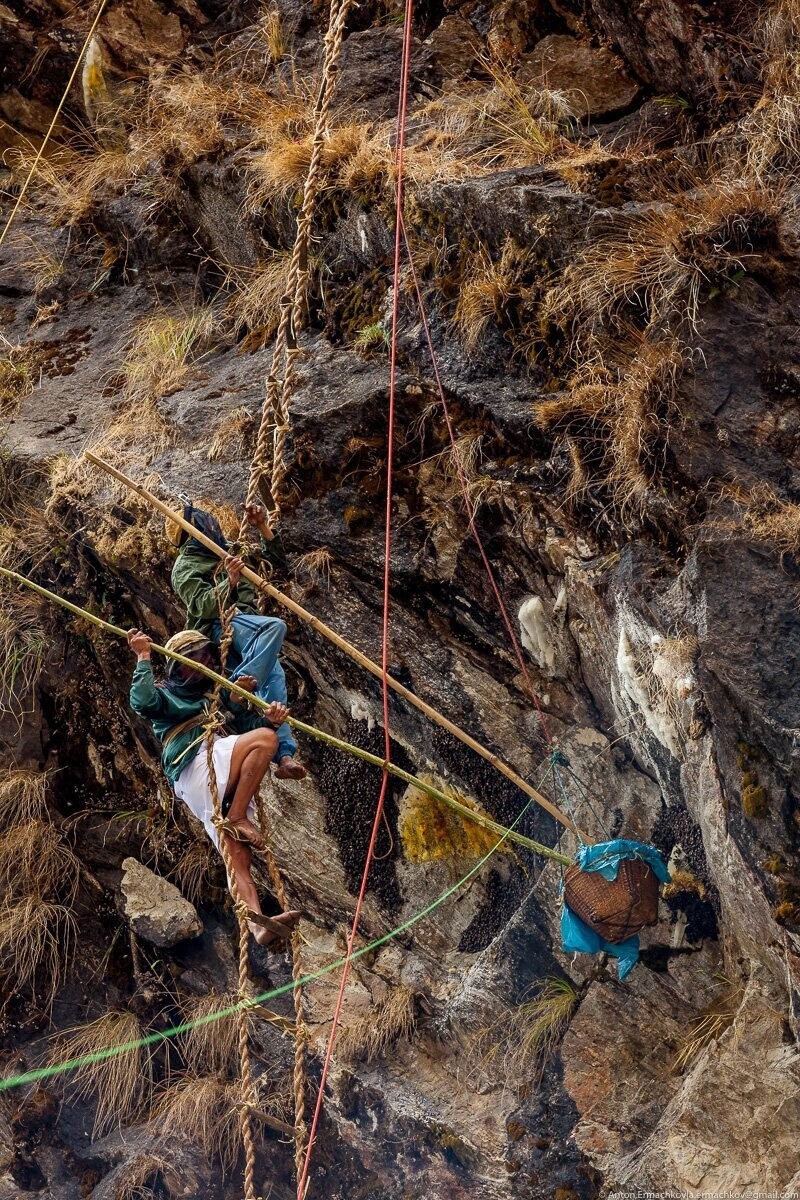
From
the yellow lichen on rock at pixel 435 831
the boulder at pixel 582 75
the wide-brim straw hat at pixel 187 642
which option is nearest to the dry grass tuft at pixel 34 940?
the yellow lichen on rock at pixel 435 831

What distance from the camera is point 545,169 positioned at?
6.22 meters

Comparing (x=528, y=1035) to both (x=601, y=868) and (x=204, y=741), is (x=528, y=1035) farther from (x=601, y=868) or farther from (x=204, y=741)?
(x=204, y=741)

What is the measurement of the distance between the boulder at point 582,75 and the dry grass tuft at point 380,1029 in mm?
5611

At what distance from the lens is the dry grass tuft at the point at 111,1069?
7.05m

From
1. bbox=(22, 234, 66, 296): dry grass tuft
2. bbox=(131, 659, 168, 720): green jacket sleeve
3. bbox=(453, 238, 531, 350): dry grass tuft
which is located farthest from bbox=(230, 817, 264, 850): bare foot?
bbox=(22, 234, 66, 296): dry grass tuft

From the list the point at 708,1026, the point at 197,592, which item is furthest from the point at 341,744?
the point at 708,1026

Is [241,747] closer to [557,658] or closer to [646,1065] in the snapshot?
[557,658]

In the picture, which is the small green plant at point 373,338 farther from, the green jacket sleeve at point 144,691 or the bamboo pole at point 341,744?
the green jacket sleeve at point 144,691

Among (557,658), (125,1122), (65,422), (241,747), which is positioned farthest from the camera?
(65,422)

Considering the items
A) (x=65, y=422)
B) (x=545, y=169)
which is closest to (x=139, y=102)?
(x=65, y=422)

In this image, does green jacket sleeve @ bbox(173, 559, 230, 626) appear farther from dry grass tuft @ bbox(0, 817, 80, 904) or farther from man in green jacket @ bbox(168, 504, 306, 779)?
dry grass tuft @ bbox(0, 817, 80, 904)

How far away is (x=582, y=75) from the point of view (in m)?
7.16

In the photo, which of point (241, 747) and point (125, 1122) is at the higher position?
point (241, 747)

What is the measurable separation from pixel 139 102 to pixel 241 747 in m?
6.97
